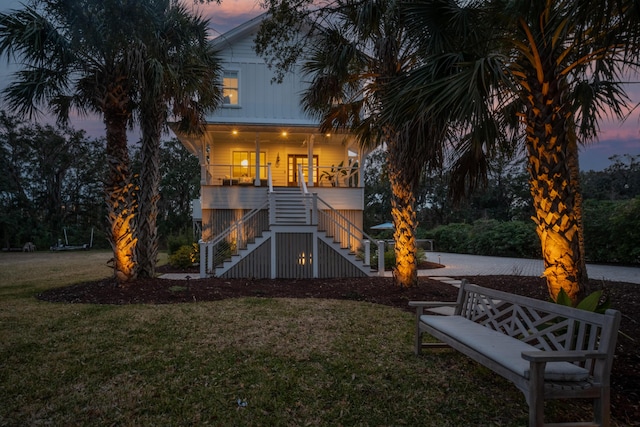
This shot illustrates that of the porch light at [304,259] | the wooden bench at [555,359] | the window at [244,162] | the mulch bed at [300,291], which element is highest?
the window at [244,162]

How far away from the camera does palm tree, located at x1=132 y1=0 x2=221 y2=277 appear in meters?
8.27

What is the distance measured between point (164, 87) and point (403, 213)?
19.5ft

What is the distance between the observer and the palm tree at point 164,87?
8273 millimetres

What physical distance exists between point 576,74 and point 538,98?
3.48 feet

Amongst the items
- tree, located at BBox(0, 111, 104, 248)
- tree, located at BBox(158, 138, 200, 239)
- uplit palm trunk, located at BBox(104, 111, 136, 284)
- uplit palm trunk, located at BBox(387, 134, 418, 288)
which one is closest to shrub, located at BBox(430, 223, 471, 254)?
uplit palm trunk, located at BBox(387, 134, 418, 288)

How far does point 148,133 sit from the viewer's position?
32.7 ft

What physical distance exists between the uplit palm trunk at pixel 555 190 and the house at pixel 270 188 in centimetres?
664

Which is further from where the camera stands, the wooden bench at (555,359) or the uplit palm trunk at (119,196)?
the uplit palm trunk at (119,196)

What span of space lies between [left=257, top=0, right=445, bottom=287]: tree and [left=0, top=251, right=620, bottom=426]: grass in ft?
8.76

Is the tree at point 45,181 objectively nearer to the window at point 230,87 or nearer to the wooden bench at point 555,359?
the window at point 230,87

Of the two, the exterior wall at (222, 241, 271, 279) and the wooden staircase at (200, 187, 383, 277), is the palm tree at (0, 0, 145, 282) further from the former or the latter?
the exterior wall at (222, 241, 271, 279)

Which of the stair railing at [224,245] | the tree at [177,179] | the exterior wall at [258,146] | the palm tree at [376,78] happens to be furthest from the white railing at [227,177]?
the tree at [177,179]

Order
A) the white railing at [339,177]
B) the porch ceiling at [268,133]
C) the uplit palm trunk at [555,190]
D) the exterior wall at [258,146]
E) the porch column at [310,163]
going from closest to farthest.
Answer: the uplit palm trunk at [555,190] < the exterior wall at [258,146] < the porch column at [310,163] < the porch ceiling at [268,133] < the white railing at [339,177]

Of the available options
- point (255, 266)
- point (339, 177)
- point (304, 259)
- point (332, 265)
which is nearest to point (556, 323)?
point (332, 265)
